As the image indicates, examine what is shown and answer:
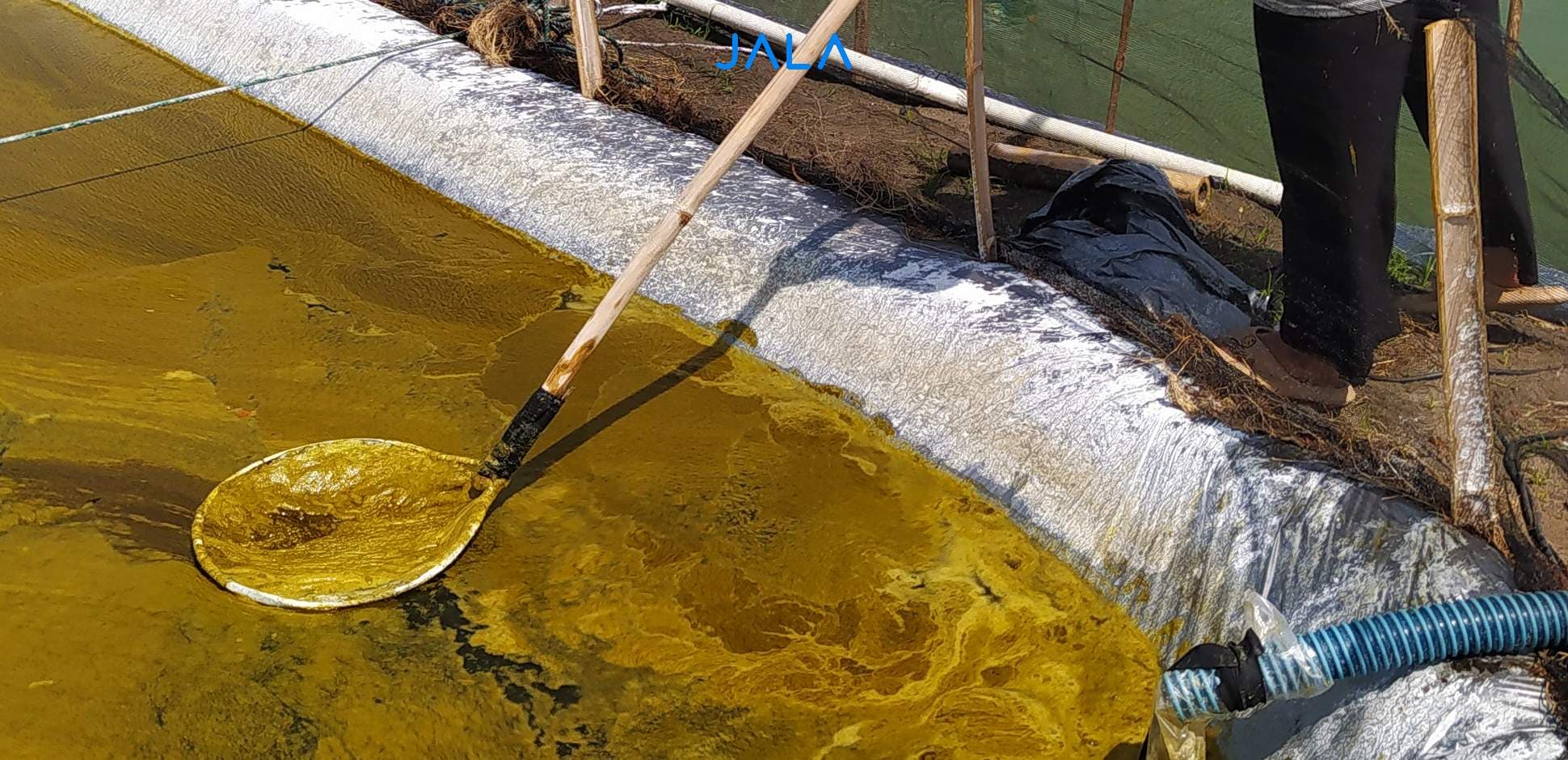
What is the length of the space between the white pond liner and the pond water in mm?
1543

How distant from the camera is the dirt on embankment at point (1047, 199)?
7.48 feet

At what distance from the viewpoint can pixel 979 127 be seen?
10.8 ft

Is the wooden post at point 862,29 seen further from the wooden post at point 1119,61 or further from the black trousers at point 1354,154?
the black trousers at point 1354,154

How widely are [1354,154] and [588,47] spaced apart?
2.87 m

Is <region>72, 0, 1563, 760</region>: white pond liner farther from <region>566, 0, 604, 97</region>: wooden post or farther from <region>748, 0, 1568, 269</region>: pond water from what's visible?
<region>748, 0, 1568, 269</region>: pond water

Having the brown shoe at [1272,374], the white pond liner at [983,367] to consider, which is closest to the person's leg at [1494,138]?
the brown shoe at [1272,374]

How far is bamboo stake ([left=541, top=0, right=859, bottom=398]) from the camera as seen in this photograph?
295cm

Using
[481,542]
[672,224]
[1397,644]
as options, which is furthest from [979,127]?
[1397,644]

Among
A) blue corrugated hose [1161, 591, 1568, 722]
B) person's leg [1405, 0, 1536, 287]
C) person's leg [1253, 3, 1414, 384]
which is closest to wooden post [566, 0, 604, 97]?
person's leg [1253, 3, 1414, 384]

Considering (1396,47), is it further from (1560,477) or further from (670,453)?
(670,453)

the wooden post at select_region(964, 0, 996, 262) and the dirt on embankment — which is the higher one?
the wooden post at select_region(964, 0, 996, 262)

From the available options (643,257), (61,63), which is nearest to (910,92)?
→ (643,257)

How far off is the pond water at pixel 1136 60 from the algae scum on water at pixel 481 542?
82.9 inches

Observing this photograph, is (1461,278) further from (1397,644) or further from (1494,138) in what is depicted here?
(1397,644)
